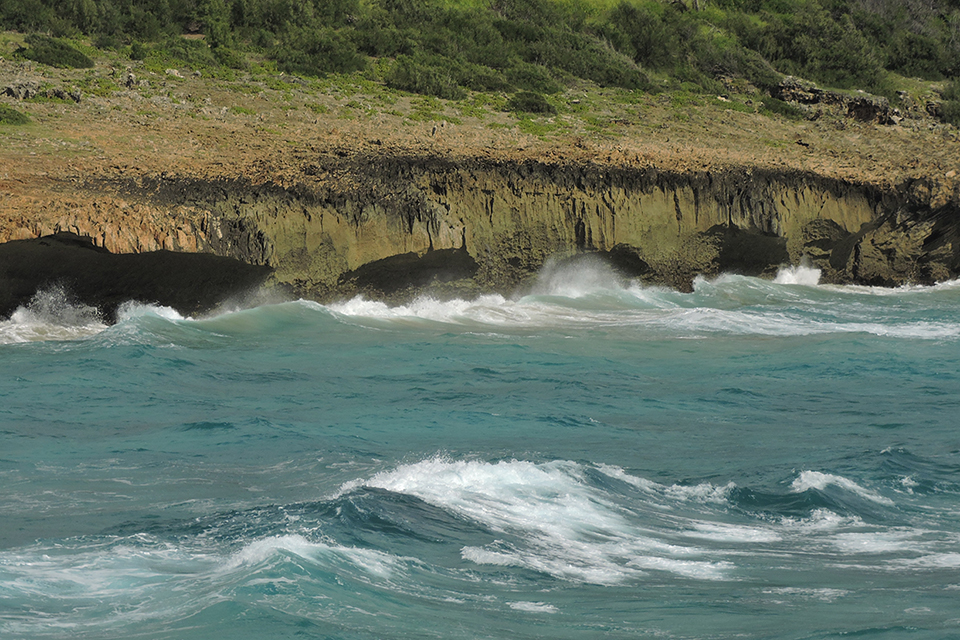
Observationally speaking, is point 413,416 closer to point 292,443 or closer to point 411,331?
point 292,443

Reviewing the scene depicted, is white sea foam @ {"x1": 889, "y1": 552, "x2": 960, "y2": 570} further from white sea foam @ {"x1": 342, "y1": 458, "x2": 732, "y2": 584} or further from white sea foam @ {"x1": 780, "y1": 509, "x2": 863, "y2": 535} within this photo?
white sea foam @ {"x1": 342, "y1": 458, "x2": 732, "y2": 584}

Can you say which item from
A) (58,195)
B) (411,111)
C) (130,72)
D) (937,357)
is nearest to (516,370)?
(937,357)

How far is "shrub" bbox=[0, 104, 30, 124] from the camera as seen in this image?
21.8m

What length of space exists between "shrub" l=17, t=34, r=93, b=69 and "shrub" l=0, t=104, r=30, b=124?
6.73 meters

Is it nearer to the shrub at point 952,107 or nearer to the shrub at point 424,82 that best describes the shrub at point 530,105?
the shrub at point 424,82

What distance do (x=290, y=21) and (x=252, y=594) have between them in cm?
3401

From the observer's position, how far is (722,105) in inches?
1431

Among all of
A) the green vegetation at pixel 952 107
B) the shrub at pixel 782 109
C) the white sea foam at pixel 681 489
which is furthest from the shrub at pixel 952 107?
the white sea foam at pixel 681 489

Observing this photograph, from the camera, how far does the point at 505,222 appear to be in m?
22.0

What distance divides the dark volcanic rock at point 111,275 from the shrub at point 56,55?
14.0 m

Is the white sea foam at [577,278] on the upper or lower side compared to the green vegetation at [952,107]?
lower

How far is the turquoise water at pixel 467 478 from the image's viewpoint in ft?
22.3

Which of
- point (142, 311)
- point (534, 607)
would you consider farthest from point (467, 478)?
point (142, 311)

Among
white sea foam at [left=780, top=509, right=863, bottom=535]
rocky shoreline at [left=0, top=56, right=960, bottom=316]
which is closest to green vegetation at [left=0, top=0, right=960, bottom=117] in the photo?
rocky shoreline at [left=0, top=56, right=960, bottom=316]
